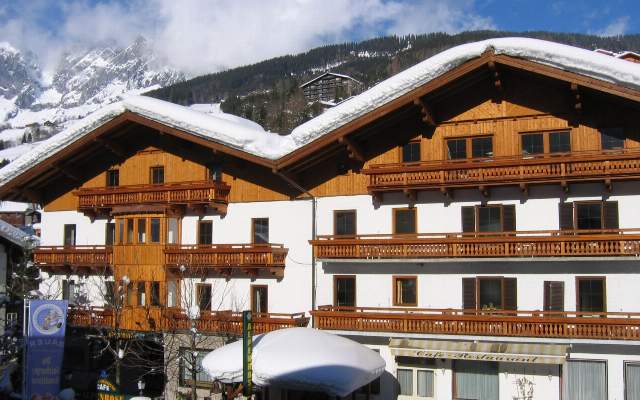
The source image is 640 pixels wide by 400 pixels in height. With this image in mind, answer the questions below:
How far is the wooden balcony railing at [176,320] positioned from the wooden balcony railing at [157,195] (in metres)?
4.30

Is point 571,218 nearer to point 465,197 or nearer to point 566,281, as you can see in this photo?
point 566,281

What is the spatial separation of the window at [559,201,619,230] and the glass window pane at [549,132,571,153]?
1.82 m

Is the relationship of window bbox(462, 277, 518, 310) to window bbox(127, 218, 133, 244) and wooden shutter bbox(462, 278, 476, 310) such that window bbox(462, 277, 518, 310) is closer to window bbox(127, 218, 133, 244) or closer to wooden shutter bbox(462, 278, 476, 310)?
wooden shutter bbox(462, 278, 476, 310)

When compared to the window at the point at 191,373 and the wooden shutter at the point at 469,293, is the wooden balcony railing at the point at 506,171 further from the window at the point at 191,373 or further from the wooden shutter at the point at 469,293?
the window at the point at 191,373

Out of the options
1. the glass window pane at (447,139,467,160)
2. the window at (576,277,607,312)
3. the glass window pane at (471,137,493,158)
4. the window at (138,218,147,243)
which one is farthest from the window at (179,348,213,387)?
the window at (576,277,607,312)

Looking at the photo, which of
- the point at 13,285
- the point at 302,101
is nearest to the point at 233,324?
the point at 13,285

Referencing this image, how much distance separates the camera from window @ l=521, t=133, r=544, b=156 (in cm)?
2411

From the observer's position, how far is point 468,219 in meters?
24.8

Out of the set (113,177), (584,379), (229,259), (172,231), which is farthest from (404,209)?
(113,177)

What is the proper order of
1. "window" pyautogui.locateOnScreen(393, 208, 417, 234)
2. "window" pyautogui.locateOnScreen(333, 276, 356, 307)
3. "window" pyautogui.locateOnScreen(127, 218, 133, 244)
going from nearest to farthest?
"window" pyautogui.locateOnScreen(393, 208, 417, 234) → "window" pyautogui.locateOnScreen(333, 276, 356, 307) → "window" pyautogui.locateOnScreen(127, 218, 133, 244)

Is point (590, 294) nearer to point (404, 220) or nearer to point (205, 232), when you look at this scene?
point (404, 220)

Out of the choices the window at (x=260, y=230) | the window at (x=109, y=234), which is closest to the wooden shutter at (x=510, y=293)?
the window at (x=260, y=230)

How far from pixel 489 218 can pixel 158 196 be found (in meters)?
13.2

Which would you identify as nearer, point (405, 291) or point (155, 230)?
point (405, 291)
